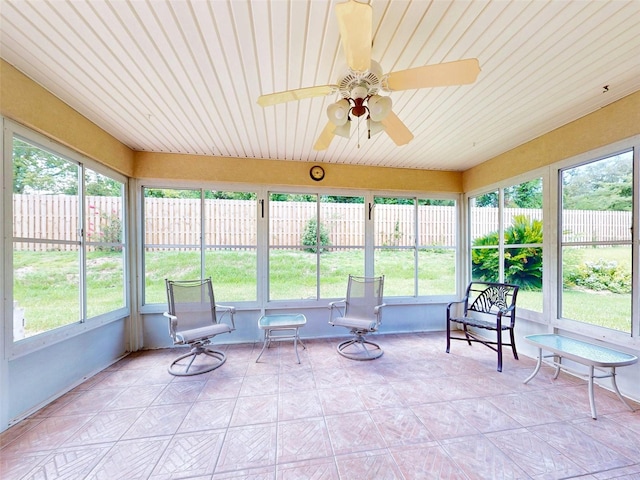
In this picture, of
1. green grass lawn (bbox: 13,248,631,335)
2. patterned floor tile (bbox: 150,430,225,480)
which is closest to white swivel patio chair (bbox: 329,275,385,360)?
green grass lawn (bbox: 13,248,631,335)

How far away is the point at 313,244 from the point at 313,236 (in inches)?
5.2

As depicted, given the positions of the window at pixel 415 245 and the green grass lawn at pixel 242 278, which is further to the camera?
the window at pixel 415 245

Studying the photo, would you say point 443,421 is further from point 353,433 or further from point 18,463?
point 18,463

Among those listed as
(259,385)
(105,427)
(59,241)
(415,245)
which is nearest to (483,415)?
(259,385)

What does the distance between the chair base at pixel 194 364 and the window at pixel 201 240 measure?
825 mm

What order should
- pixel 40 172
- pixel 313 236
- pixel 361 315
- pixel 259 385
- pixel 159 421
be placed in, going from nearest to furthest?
pixel 159 421, pixel 40 172, pixel 259 385, pixel 361 315, pixel 313 236

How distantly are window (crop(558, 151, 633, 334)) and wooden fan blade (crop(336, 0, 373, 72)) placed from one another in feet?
9.55

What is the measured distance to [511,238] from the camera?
145 inches

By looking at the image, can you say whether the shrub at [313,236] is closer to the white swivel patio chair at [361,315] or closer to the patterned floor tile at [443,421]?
the white swivel patio chair at [361,315]

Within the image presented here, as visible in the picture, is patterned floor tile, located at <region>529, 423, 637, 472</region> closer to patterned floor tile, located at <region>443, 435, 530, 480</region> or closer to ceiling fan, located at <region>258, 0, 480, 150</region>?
patterned floor tile, located at <region>443, 435, 530, 480</region>

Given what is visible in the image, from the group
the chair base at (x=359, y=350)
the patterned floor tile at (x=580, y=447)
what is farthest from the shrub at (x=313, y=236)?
the patterned floor tile at (x=580, y=447)

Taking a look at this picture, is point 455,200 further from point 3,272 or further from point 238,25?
point 3,272

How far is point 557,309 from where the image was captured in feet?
9.82

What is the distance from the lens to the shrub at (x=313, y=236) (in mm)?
4203
